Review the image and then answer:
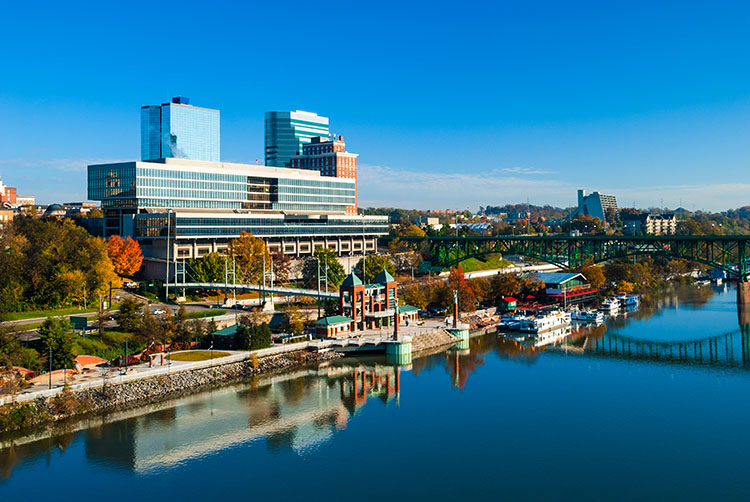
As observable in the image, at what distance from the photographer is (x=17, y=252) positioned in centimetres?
7106

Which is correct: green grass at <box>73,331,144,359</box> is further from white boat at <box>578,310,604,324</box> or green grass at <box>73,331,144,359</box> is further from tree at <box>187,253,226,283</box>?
white boat at <box>578,310,604,324</box>

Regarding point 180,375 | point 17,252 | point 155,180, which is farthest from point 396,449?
point 155,180

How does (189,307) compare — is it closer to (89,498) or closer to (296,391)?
(296,391)

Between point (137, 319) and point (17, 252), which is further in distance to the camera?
point (17, 252)

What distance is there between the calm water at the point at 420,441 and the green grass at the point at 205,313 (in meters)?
13.8

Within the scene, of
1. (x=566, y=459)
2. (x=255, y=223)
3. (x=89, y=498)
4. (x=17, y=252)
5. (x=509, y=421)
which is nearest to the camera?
(x=89, y=498)

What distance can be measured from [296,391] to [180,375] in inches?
360

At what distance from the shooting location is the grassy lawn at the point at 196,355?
2255 inches

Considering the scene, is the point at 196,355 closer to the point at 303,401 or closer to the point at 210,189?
the point at 303,401

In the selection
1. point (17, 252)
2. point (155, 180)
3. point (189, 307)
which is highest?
point (155, 180)

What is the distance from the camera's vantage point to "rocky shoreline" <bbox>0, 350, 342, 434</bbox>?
1722 inches

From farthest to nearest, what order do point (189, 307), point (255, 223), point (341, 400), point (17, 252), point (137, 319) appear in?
point (255, 223), point (189, 307), point (17, 252), point (137, 319), point (341, 400)

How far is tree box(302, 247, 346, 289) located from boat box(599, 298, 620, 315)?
3897 centimetres

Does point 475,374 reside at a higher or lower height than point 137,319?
lower
